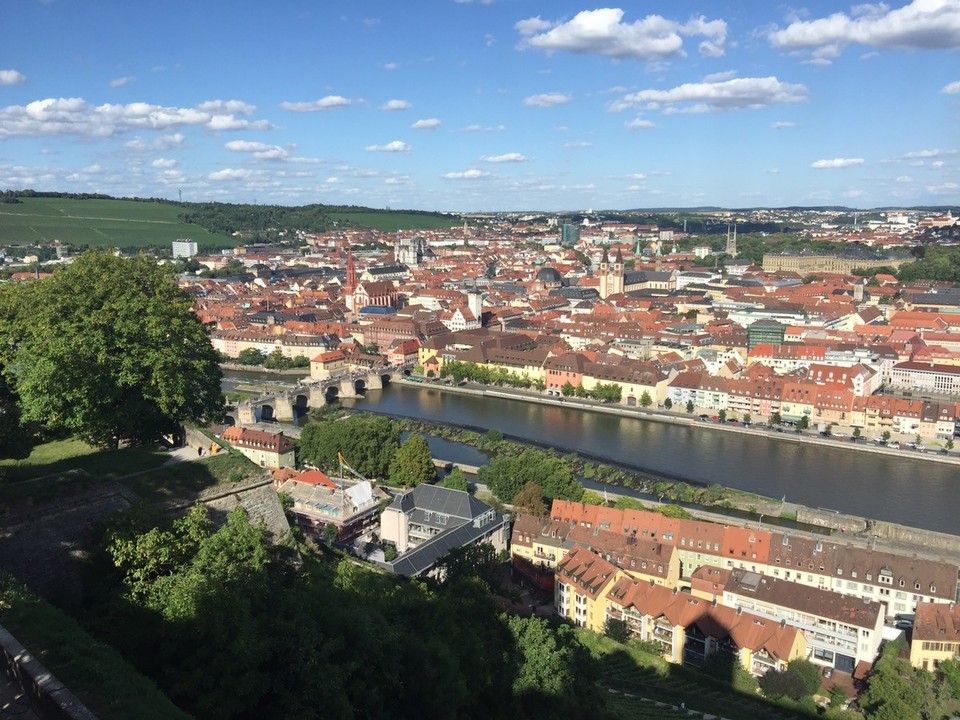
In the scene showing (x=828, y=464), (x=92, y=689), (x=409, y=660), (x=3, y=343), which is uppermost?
(x=3, y=343)

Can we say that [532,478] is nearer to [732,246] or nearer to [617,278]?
[617,278]

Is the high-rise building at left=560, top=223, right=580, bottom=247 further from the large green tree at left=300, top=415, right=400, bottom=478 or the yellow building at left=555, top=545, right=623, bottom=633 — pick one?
the yellow building at left=555, top=545, right=623, bottom=633

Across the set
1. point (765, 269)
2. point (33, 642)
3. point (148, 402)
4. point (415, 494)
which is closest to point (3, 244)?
point (765, 269)

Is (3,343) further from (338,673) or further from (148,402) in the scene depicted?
(338,673)

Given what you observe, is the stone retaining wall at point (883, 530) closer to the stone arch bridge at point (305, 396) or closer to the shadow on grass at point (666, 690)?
the shadow on grass at point (666, 690)

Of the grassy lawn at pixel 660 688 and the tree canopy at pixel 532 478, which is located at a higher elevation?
the tree canopy at pixel 532 478

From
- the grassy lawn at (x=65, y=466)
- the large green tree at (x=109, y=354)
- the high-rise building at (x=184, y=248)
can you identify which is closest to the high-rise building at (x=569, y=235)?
the high-rise building at (x=184, y=248)
